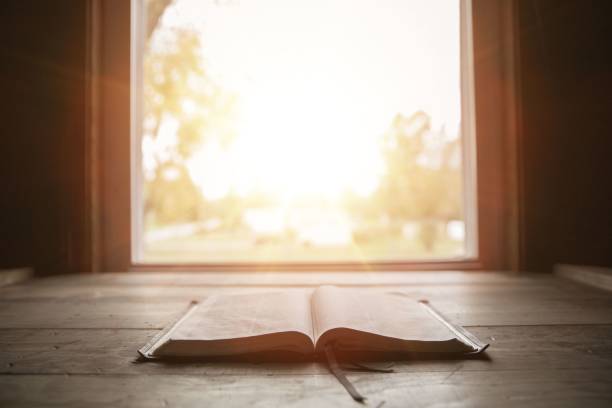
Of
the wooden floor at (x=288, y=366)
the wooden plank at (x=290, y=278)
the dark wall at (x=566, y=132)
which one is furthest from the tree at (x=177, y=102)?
the dark wall at (x=566, y=132)

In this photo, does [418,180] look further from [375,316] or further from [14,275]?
[14,275]

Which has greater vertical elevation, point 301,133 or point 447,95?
point 447,95

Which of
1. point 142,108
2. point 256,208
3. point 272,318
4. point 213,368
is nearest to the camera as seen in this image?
point 213,368

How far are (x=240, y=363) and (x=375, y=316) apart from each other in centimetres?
31

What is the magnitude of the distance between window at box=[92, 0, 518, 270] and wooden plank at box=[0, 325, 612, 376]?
0.89 metres

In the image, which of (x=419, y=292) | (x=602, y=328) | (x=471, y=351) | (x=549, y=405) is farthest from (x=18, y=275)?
(x=602, y=328)

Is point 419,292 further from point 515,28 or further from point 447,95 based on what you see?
point 515,28

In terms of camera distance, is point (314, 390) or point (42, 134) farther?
point (42, 134)

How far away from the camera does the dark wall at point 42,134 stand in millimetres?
1689

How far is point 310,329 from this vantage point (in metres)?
0.83

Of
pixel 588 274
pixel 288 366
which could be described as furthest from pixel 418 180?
pixel 288 366

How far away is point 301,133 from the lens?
2.12 metres

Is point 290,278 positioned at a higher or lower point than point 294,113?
lower

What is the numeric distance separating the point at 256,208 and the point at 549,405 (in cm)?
175
